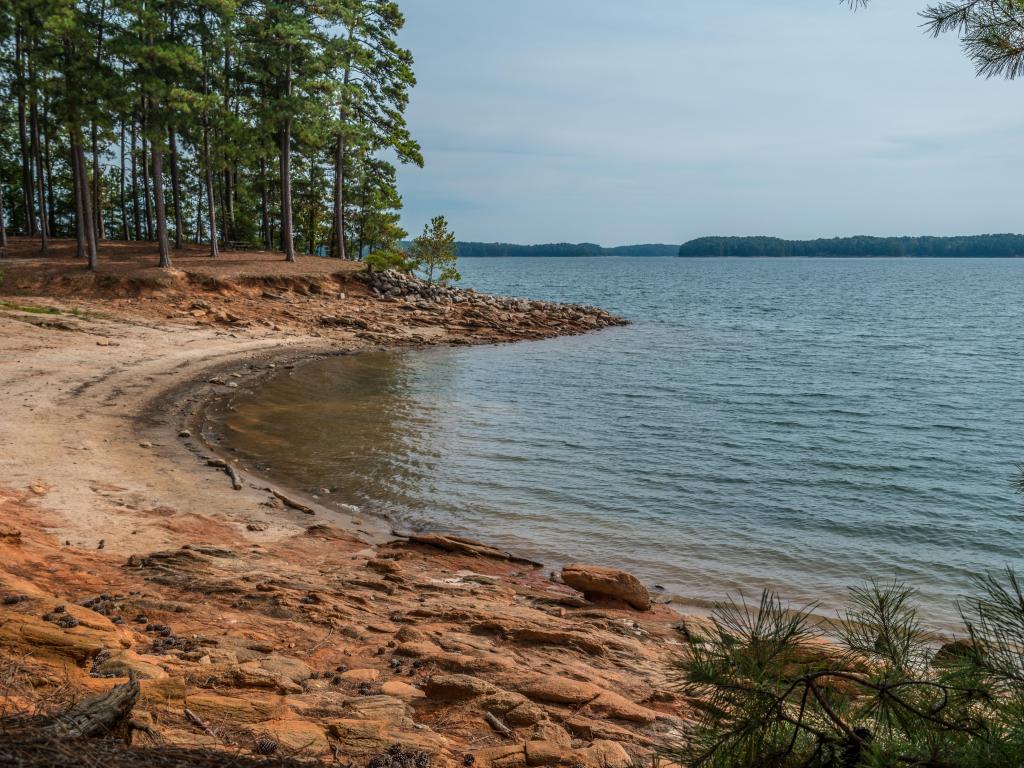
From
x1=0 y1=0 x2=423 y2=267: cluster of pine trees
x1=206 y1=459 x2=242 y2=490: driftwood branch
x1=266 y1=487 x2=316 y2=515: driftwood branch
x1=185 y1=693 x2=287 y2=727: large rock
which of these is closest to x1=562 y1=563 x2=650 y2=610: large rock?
x1=266 y1=487 x2=316 y2=515: driftwood branch

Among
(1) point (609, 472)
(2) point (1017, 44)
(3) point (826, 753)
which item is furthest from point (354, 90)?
(3) point (826, 753)

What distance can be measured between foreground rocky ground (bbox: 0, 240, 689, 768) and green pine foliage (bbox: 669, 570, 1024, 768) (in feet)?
0.87

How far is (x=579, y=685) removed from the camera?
19.4 feet

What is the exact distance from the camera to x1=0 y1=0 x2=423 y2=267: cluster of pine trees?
1123 inches

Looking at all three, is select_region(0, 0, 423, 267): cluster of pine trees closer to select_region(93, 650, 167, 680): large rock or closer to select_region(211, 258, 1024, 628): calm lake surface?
select_region(211, 258, 1024, 628): calm lake surface

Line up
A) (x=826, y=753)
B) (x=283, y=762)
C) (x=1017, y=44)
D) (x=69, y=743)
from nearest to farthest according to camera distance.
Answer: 1. (x=826, y=753)
2. (x=69, y=743)
3. (x=283, y=762)
4. (x=1017, y=44)

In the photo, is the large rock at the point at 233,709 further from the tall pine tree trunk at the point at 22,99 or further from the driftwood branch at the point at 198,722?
the tall pine tree trunk at the point at 22,99

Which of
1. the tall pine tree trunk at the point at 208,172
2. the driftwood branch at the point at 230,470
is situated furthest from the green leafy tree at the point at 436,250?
the driftwood branch at the point at 230,470

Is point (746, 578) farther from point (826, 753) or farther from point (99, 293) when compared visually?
point (99, 293)

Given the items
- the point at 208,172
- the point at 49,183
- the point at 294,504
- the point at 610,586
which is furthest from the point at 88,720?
the point at 49,183

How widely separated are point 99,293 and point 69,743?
30849 mm

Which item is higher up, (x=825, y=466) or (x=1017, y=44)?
(x=1017, y=44)

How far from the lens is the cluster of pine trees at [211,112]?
93.6 feet

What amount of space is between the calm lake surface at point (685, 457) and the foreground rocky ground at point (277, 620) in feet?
6.16
